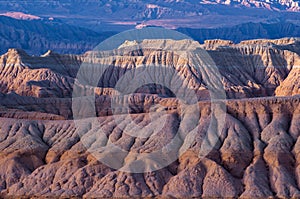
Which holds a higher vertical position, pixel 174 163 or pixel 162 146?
pixel 162 146

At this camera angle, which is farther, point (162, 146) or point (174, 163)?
point (162, 146)

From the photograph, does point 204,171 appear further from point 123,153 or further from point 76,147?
point 76,147

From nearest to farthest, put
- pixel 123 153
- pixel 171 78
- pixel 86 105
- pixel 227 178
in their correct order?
1. pixel 227 178
2. pixel 123 153
3. pixel 86 105
4. pixel 171 78

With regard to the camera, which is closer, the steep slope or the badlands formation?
the steep slope

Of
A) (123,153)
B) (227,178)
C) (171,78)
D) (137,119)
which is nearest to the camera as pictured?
(227,178)

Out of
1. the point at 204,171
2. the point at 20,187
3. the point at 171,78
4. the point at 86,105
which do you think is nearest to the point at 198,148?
the point at 204,171

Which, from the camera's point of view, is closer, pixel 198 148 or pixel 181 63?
pixel 198 148

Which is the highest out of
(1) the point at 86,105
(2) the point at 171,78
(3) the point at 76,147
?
(3) the point at 76,147

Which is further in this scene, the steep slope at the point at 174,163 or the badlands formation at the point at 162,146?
the badlands formation at the point at 162,146

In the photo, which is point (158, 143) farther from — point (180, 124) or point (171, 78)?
point (171, 78)

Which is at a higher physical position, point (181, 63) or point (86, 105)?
point (86, 105)
